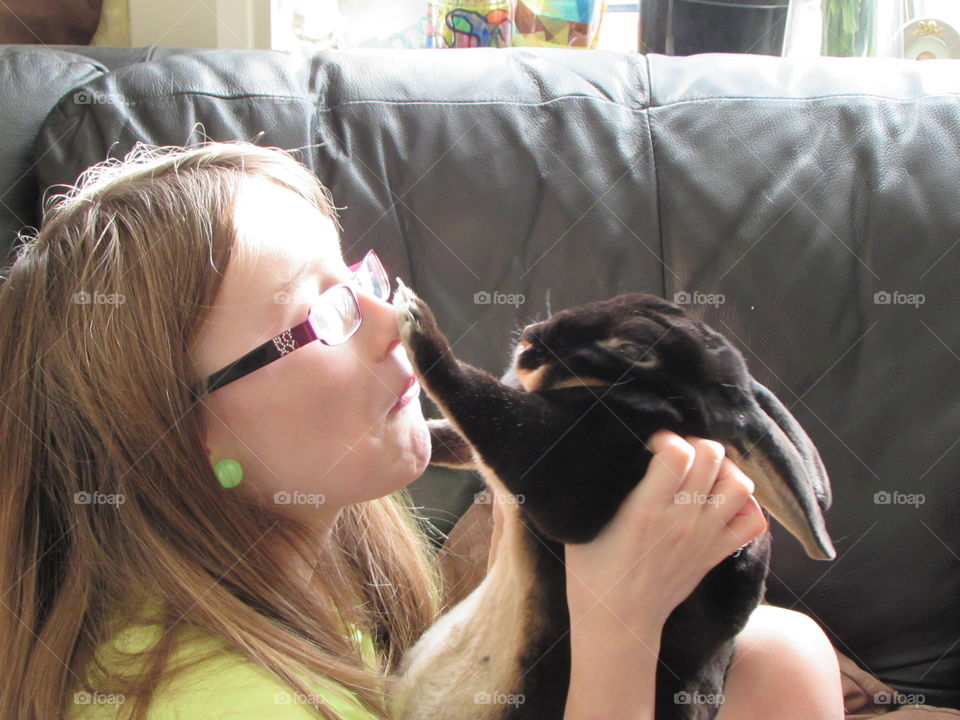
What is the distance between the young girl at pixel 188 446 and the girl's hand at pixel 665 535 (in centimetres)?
12

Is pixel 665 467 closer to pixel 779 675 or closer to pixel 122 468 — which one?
pixel 779 675

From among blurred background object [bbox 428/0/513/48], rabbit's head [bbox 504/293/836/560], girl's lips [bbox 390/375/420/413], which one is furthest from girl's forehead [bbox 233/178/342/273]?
blurred background object [bbox 428/0/513/48]

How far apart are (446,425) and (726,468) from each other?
0.27 metres

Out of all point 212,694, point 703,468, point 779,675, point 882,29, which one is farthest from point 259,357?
point 882,29

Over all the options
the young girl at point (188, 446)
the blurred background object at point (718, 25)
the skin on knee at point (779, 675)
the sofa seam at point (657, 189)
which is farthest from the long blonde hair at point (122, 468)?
the blurred background object at point (718, 25)

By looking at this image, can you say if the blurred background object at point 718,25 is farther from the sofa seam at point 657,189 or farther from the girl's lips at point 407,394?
the girl's lips at point 407,394

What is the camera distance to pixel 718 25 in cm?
141

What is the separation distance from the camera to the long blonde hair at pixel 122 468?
0.73 m

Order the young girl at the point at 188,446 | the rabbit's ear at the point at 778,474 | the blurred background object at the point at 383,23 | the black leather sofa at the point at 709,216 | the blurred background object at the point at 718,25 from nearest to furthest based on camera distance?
the rabbit's ear at the point at 778,474 < the young girl at the point at 188,446 < the black leather sofa at the point at 709,216 < the blurred background object at the point at 718,25 < the blurred background object at the point at 383,23

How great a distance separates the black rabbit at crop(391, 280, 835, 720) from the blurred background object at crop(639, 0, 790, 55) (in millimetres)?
869

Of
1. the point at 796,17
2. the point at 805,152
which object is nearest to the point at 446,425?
the point at 805,152

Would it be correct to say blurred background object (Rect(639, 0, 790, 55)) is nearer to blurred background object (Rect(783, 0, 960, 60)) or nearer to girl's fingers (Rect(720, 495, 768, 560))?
blurred background object (Rect(783, 0, 960, 60))

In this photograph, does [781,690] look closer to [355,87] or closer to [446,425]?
[446,425]

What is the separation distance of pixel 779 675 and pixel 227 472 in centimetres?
49
